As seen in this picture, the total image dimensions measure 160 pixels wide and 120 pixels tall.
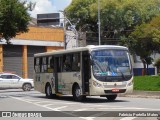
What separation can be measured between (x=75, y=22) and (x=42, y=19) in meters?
6.88

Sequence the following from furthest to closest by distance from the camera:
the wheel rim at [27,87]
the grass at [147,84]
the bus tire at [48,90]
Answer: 1. the wheel rim at [27,87]
2. the grass at [147,84]
3. the bus tire at [48,90]

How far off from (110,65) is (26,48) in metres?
34.0

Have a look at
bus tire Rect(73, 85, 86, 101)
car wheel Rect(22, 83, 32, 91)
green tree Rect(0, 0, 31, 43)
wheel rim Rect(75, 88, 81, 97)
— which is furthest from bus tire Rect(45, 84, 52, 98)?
car wheel Rect(22, 83, 32, 91)

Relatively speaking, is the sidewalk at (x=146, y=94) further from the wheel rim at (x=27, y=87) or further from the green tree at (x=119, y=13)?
the green tree at (x=119, y=13)

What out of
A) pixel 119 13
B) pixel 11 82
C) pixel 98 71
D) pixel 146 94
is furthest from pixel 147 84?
pixel 119 13

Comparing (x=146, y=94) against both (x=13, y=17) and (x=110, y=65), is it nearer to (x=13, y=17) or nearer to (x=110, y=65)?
(x=110, y=65)

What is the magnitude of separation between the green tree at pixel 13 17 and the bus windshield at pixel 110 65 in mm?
7057

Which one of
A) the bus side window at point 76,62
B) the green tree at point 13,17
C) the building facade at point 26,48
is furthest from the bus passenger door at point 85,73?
the building facade at point 26,48

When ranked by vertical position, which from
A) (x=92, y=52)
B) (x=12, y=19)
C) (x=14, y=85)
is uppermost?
(x=12, y=19)

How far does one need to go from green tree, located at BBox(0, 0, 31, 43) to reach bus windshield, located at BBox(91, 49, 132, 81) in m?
7.06

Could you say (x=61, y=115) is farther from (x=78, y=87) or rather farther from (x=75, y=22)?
(x=75, y=22)

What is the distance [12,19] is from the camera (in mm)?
29438

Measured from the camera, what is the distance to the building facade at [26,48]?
54.7m

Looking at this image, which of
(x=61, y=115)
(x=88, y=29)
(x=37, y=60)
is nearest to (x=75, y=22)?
(x=88, y=29)
